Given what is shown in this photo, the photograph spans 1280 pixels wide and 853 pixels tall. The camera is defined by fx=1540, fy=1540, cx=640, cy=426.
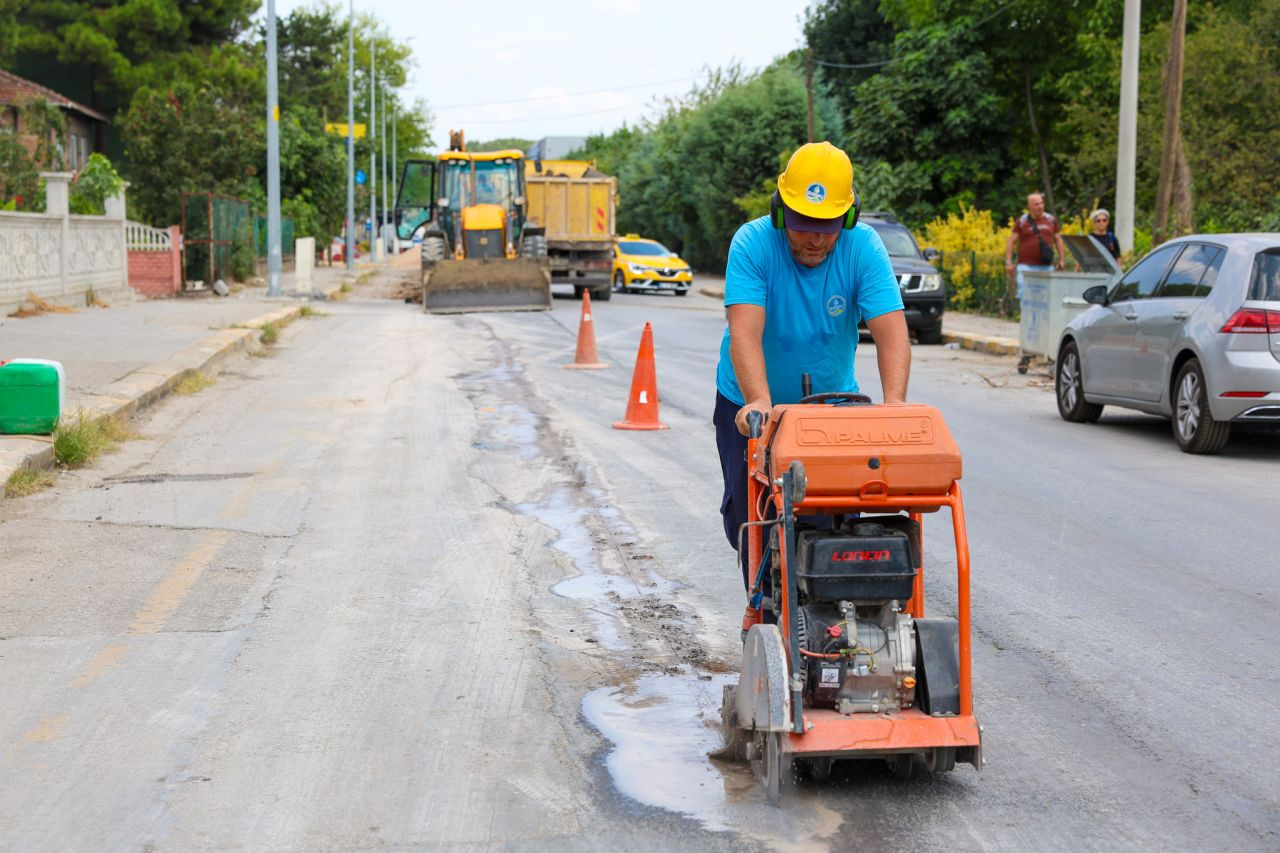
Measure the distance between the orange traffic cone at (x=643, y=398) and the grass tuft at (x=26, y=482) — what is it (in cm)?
477

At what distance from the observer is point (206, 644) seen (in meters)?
6.21

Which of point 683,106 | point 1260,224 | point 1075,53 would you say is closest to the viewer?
point 1260,224

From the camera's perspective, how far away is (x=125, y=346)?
62.2 feet

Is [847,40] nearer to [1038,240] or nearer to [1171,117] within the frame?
[1171,117]

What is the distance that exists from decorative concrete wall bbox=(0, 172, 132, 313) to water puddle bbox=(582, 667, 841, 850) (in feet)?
66.4

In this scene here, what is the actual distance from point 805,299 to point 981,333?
2006 centimetres

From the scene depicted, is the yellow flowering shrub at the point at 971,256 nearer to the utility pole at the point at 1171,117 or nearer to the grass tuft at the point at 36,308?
the utility pole at the point at 1171,117

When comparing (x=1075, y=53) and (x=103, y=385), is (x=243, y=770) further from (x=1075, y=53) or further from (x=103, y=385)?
(x=1075, y=53)

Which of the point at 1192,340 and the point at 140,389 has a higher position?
the point at 1192,340

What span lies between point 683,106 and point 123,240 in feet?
143

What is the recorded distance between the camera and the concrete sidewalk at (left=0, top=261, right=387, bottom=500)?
12812 millimetres

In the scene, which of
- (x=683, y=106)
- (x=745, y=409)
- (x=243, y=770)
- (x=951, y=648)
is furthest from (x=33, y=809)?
(x=683, y=106)

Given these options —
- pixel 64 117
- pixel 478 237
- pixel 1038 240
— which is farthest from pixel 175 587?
pixel 64 117

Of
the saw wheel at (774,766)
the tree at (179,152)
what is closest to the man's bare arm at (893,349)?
the saw wheel at (774,766)
